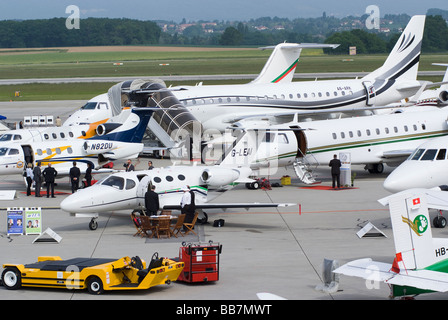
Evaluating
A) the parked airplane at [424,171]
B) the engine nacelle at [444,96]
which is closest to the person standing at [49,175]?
the parked airplane at [424,171]

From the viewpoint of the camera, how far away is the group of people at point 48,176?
1377 inches

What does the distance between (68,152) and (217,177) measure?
11.0 m

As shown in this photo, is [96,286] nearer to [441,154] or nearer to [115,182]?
[115,182]

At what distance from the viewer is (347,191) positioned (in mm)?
36094

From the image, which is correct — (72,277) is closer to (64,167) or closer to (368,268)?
(368,268)

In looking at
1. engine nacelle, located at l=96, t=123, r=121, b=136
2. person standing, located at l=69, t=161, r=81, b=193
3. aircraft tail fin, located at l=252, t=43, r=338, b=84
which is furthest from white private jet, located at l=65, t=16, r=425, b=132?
person standing, located at l=69, t=161, r=81, b=193

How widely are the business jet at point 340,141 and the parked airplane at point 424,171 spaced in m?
8.58

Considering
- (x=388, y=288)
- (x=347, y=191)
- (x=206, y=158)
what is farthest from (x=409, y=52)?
(x=388, y=288)

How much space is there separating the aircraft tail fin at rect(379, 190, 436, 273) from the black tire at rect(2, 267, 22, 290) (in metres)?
8.92

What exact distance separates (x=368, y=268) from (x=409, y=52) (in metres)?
41.4

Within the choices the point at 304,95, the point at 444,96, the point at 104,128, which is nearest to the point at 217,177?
the point at 104,128

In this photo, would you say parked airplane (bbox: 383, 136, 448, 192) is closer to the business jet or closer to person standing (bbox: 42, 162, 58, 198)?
the business jet

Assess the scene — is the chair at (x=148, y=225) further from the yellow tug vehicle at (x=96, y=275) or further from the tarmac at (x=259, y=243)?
the yellow tug vehicle at (x=96, y=275)
